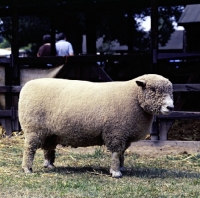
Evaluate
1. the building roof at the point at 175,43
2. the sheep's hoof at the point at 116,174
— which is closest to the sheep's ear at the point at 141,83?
the sheep's hoof at the point at 116,174

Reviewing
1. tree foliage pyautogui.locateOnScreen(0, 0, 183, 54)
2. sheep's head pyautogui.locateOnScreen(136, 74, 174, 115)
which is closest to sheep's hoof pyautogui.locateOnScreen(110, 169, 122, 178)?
sheep's head pyautogui.locateOnScreen(136, 74, 174, 115)

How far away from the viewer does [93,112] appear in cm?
712

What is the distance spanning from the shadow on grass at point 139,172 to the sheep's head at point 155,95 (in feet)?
2.89

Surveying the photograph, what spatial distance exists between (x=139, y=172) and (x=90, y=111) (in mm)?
1112

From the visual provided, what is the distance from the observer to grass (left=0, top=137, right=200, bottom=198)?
604 centimetres

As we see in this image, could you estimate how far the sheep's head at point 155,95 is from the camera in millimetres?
6805

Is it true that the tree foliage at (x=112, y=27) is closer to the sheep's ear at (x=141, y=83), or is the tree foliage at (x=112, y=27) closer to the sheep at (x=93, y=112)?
the sheep at (x=93, y=112)

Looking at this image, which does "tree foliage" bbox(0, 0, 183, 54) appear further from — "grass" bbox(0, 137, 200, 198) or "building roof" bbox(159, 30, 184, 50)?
"grass" bbox(0, 137, 200, 198)

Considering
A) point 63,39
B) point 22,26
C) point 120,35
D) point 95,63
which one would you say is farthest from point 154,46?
point 22,26

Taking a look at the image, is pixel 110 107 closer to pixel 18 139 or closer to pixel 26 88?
pixel 26 88

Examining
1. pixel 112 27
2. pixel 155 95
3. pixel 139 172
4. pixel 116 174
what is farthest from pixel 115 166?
pixel 112 27

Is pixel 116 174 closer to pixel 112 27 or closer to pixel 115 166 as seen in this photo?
pixel 115 166

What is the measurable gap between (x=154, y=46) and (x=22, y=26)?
25.0 m

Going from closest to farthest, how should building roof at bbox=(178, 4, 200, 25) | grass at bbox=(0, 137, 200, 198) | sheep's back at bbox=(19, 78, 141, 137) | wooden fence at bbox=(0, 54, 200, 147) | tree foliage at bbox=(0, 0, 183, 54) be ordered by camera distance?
grass at bbox=(0, 137, 200, 198), sheep's back at bbox=(19, 78, 141, 137), wooden fence at bbox=(0, 54, 200, 147), building roof at bbox=(178, 4, 200, 25), tree foliage at bbox=(0, 0, 183, 54)
